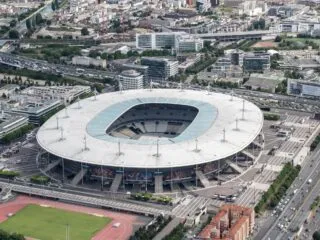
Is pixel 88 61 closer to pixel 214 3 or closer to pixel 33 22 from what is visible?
pixel 33 22

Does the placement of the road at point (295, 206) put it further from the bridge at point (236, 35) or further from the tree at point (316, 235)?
the bridge at point (236, 35)

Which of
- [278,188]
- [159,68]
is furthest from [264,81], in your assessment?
[278,188]

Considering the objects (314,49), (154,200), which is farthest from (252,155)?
(314,49)

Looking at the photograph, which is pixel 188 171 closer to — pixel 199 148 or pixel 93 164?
pixel 199 148

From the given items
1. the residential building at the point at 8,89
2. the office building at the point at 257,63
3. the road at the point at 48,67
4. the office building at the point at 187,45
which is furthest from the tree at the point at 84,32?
the office building at the point at 257,63

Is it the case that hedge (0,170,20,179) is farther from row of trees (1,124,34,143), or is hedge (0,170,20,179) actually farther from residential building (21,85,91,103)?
residential building (21,85,91,103)
